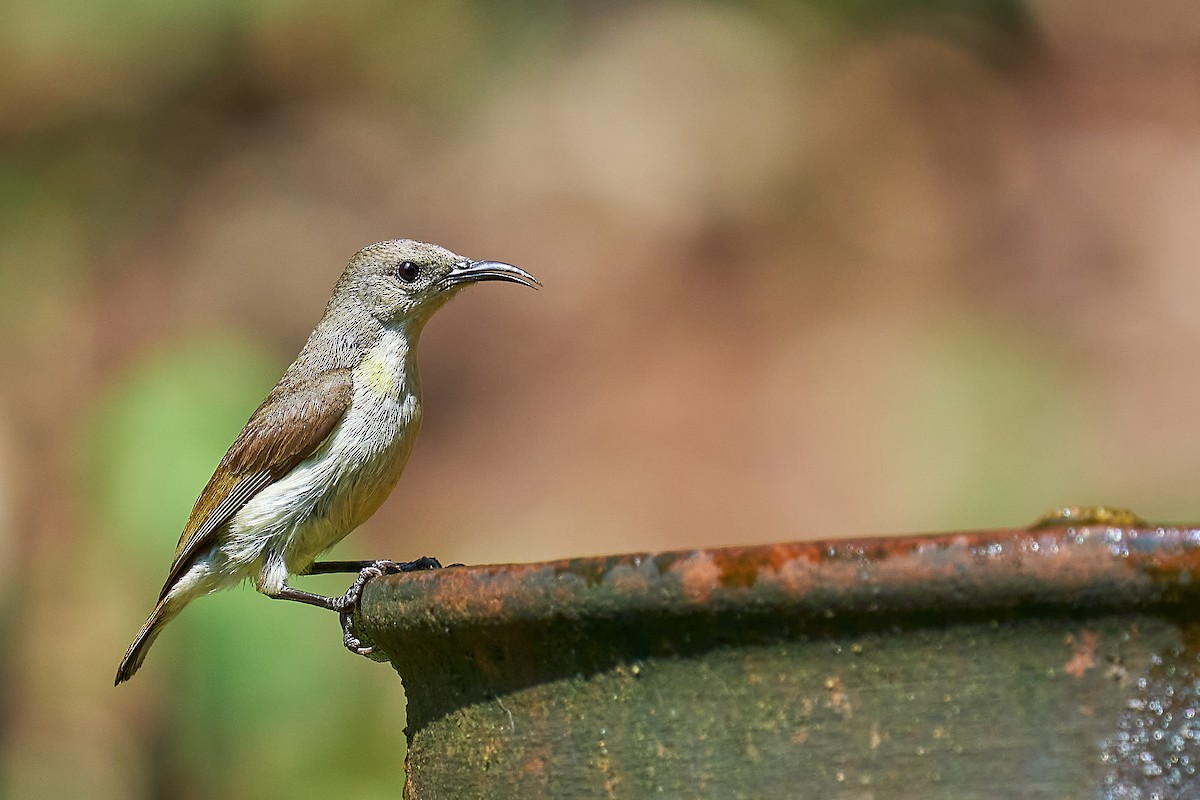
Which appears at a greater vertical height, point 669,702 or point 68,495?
point 68,495

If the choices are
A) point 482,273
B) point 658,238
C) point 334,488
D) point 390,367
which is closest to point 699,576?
point 334,488

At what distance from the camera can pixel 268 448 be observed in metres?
4.49

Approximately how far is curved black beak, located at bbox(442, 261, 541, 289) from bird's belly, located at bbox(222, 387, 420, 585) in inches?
19.3

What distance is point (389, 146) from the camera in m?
10.8

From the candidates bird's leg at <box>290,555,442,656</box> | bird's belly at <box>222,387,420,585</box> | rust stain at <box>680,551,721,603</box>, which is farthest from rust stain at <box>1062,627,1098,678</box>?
bird's belly at <box>222,387,420,585</box>

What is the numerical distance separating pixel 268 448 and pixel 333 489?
0.28 meters

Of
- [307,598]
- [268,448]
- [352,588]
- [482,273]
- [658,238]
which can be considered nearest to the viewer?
[352,588]

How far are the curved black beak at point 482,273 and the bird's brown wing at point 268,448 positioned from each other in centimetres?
48

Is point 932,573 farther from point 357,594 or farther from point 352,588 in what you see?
point 352,588

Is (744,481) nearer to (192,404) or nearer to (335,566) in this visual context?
(192,404)

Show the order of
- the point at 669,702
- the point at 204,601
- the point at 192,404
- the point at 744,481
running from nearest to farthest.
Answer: the point at 669,702, the point at 204,601, the point at 192,404, the point at 744,481

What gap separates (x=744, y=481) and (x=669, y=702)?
299 inches

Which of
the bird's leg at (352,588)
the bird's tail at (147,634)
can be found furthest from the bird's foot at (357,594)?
the bird's tail at (147,634)

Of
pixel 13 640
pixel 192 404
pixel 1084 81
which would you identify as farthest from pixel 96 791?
pixel 1084 81
